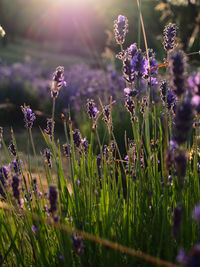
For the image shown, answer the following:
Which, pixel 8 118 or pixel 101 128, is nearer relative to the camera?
pixel 101 128

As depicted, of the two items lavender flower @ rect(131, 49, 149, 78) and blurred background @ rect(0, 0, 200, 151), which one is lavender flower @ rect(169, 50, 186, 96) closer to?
lavender flower @ rect(131, 49, 149, 78)

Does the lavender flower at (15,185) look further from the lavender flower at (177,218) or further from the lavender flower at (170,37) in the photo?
the lavender flower at (170,37)

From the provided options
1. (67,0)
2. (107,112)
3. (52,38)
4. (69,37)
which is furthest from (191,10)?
(52,38)

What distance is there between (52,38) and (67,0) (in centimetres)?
989

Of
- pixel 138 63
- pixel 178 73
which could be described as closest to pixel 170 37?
pixel 138 63

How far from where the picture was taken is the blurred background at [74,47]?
23.1 feet

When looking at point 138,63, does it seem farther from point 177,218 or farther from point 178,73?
point 177,218

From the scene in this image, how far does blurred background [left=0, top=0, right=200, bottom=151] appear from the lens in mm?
7055

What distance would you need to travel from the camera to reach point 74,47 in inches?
1368

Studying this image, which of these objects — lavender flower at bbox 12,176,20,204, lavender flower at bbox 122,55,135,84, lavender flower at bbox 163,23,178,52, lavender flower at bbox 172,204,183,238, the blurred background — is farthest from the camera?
the blurred background

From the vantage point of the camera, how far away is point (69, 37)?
38.6m

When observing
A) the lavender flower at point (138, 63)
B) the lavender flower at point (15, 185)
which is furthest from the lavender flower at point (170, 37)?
the lavender flower at point (15, 185)

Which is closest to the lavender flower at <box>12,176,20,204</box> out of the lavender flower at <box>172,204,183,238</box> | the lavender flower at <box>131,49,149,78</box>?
the lavender flower at <box>172,204,183,238</box>

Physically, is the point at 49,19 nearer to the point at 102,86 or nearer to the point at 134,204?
the point at 102,86
